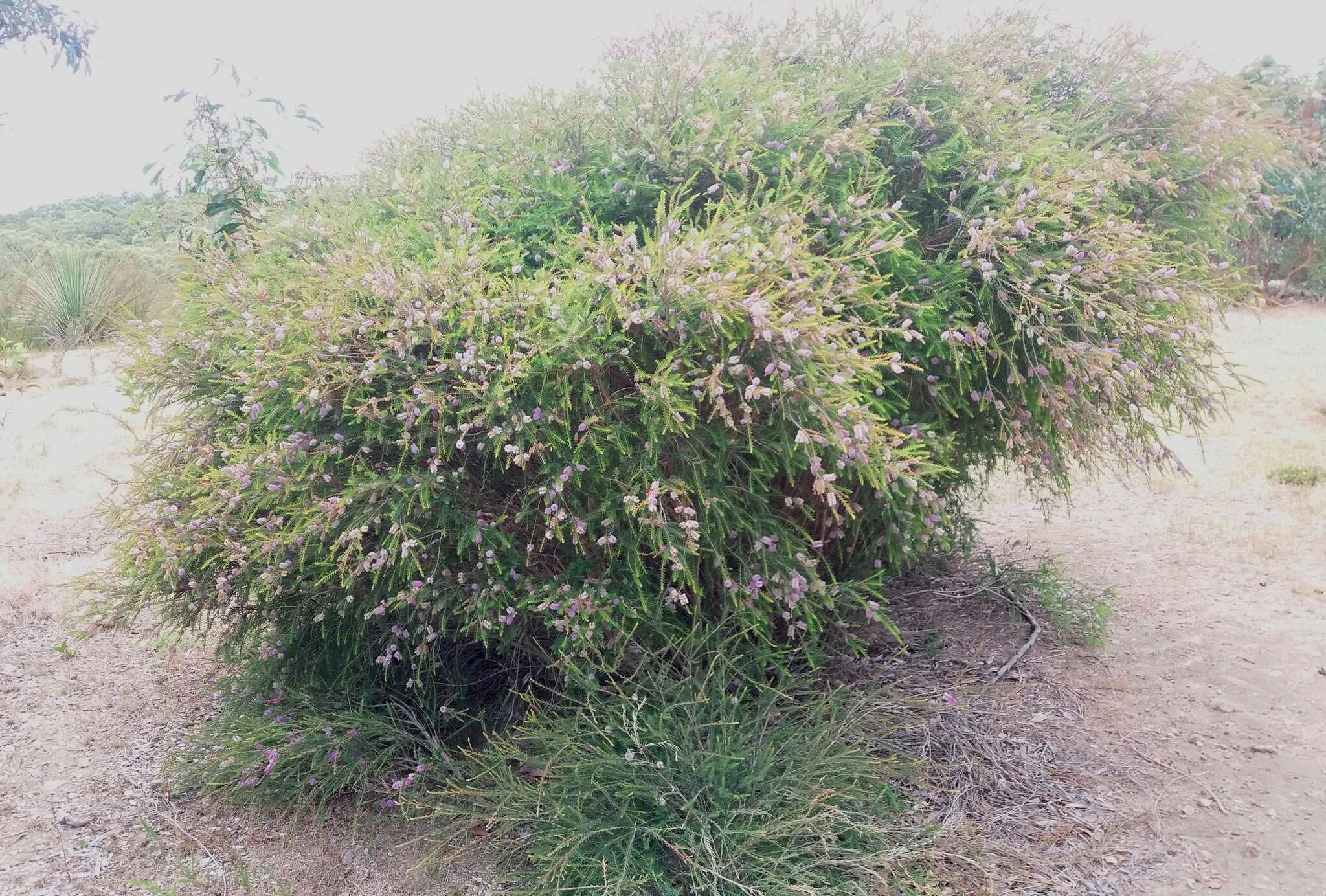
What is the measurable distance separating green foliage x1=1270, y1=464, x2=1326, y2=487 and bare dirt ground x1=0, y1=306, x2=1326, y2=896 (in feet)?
1.68

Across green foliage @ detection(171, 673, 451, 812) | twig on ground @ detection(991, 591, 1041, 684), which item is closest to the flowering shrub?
green foliage @ detection(171, 673, 451, 812)

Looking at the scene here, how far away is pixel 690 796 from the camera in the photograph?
312cm

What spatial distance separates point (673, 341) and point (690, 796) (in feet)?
4.90

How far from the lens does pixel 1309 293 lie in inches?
723

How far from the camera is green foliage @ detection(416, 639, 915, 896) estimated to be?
2.96 m

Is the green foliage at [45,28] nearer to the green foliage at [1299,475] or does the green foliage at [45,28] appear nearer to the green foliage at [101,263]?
the green foliage at [101,263]

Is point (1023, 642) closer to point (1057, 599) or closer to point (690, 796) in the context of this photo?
point (1057, 599)

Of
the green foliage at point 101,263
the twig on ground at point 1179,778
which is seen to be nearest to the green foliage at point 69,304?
the green foliage at point 101,263

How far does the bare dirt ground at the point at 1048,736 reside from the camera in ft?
11.1

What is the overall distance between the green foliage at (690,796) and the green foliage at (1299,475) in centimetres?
567

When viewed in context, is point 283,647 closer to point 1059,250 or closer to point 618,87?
point 618,87

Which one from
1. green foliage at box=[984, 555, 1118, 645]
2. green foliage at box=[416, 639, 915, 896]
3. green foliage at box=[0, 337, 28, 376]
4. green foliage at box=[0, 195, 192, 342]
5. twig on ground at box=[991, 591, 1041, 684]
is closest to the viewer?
green foliage at box=[416, 639, 915, 896]

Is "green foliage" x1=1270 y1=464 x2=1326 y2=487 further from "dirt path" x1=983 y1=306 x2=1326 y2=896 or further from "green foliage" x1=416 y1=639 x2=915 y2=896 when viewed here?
"green foliage" x1=416 y1=639 x2=915 y2=896

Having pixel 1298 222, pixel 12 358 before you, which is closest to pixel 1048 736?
pixel 12 358
